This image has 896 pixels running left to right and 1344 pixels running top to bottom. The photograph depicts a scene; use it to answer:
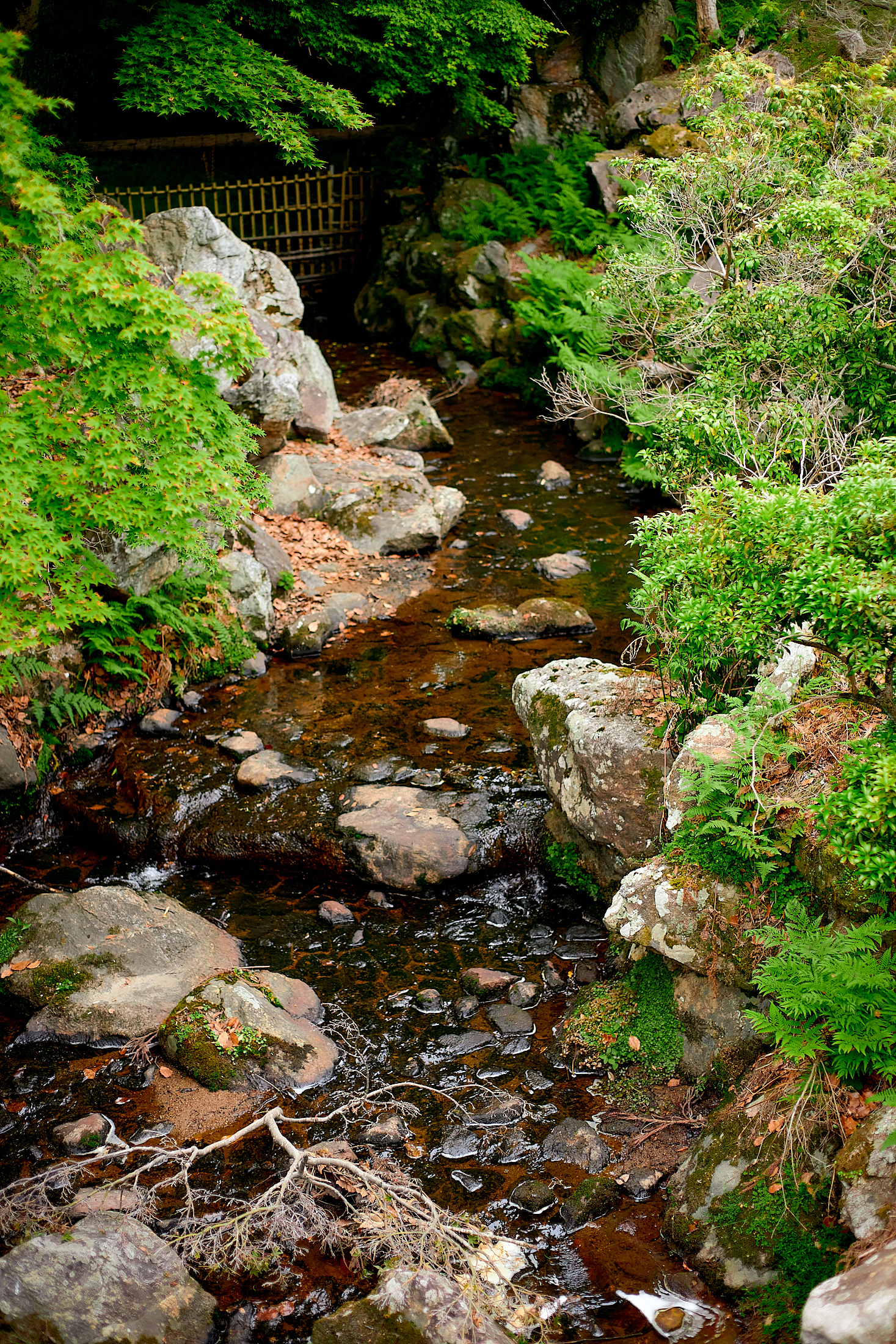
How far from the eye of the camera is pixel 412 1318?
4.46 m

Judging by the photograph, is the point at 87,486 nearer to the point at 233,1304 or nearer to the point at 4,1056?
the point at 4,1056

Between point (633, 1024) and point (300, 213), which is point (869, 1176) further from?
point (300, 213)

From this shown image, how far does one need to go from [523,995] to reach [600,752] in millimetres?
1921

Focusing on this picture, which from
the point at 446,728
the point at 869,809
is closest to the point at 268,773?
the point at 446,728

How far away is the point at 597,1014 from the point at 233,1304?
9.36ft

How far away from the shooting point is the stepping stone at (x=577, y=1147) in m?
5.55

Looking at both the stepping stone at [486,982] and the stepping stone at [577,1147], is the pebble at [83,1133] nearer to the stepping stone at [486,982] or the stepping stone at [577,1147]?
the stepping stone at [486,982]

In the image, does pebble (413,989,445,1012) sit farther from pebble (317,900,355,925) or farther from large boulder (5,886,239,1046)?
large boulder (5,886,239,1046)

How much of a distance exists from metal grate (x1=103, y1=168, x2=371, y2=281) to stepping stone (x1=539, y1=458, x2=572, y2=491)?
33.5 ft

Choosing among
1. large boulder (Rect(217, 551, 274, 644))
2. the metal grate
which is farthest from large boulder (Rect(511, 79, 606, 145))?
large boulder (Rect(217, 551, 274, 644))

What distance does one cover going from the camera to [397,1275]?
464 cm

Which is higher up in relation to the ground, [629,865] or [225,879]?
[629,865]

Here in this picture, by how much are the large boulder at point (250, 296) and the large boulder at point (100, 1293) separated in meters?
9.26

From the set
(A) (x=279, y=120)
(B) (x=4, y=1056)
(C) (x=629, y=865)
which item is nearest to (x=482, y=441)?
(A) (x=279, y=120)
